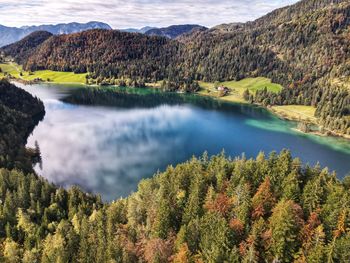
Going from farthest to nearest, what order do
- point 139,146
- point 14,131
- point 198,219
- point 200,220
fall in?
point 14,131
point 139,146
point 200,220
point 198,219

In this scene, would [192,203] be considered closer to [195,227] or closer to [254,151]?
[195,227]

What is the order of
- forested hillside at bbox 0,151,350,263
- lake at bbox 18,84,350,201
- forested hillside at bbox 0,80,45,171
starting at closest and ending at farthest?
1. forested hillside at bbox 0,151,350,263
2. lake at bbox 18,84,350,201
3. forested hillside at bbox 0,80,45,171

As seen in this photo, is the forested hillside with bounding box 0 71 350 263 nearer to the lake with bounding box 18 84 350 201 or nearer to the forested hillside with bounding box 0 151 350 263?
the forested hillside with bounding box 0 151 350 263

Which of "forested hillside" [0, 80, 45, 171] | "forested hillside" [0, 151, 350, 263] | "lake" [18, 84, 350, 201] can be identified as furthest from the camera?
"forested hillside" [0, 80, 45, 171]

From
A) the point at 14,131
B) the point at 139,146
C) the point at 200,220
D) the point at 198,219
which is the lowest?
the point at 139,146

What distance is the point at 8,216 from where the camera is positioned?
82438mm

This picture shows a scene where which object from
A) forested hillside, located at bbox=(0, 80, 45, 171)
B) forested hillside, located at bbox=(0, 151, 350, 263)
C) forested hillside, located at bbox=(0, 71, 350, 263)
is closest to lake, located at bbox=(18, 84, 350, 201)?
forested hillside, located at bbox=(0, 80, 45, 171)

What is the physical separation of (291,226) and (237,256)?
10.3 meters

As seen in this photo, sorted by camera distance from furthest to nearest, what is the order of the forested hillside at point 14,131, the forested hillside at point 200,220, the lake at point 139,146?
1. the forested hillside at point 14,131
2. the lake at point 139,146
3. the forested hillside at point 200,220

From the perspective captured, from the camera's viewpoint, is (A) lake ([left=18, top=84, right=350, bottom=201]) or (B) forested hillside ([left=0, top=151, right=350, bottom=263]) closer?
(B) forested hillside ([left=0, top=151, right=350, bottom=263])

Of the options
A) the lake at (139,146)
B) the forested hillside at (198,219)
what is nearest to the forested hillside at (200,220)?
the forested hillside at (198,219)

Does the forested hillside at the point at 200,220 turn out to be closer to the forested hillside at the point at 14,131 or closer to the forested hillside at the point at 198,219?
the forested hillside at the point at 198,219

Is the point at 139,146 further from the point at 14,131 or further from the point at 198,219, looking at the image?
the point at 198,219

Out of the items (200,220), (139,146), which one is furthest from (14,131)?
(200,220)
